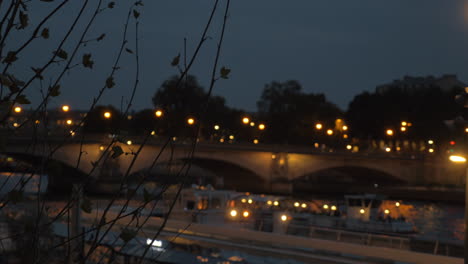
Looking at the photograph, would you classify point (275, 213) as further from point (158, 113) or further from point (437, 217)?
point (158, 113)

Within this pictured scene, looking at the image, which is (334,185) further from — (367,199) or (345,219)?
(345,219)

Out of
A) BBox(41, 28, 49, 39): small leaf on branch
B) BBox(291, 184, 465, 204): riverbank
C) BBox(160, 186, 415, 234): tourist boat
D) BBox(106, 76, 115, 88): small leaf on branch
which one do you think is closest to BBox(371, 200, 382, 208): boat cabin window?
BBox(160, 186, 415, 234): tourist boat

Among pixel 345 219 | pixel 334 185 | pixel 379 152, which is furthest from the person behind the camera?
pixel 334 185

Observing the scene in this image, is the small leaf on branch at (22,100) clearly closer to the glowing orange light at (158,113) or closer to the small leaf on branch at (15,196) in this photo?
the small leaf on branch at (15,196)

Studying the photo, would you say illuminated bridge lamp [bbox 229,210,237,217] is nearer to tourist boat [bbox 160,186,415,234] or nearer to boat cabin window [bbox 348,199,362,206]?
tourist boat [bbox 160,186,415,234]

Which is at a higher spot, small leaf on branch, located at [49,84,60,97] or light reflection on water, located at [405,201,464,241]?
light reflection on water, located at [405,201,464,241]

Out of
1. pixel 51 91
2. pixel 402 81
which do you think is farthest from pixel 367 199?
pixel 402 81

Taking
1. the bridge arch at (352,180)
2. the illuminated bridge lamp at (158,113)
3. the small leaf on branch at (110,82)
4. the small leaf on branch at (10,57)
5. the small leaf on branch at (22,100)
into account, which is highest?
the bridge arch at (352,180)

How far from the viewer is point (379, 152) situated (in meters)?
50.5

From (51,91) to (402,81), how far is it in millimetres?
98630

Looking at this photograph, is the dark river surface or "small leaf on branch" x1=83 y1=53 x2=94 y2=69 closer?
"small leaf on branch" x1=83 y1=53 x2=94 y2=69

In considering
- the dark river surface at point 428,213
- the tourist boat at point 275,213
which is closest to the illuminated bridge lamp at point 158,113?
the tourist boat at point 275,213

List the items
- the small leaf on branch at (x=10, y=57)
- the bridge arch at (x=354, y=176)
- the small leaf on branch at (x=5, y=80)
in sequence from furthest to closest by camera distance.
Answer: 1. the bridge arch at (x=354, y=176)
2. the small leaf on branch at (x=10, y=57)
3. the small leaf on branch at (x=5, y=80)

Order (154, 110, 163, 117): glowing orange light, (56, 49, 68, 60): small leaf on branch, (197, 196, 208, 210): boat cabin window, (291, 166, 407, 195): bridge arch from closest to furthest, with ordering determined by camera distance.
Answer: (56, 49, 68, 60): small leaf on branch → (154, 110, 163, 117): glowing orange light → (197, 196, 208, 210): boat cabin window → (291, 166, 407, 195): bridge arch
